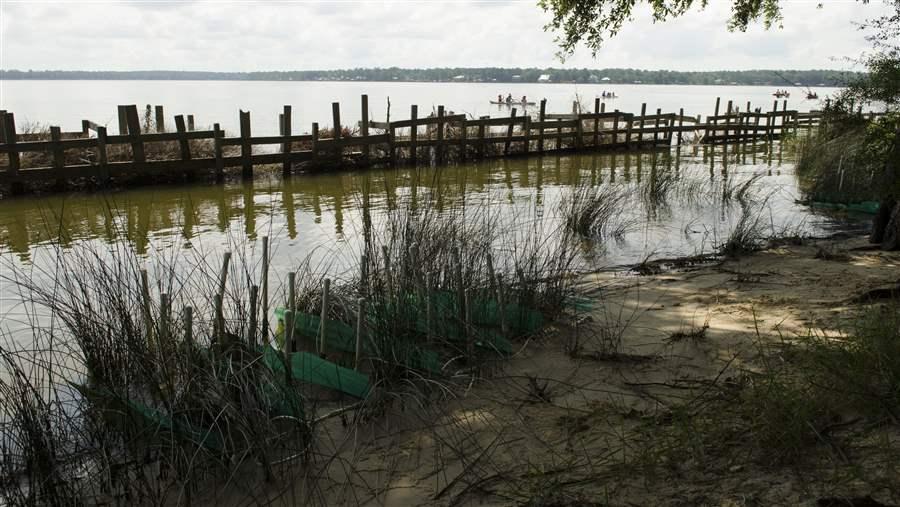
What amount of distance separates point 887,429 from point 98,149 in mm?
17024

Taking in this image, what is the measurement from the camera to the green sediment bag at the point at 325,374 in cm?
504

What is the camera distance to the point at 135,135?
57.9 ft

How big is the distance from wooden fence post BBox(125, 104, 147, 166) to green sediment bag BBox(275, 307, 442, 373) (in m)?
12.6

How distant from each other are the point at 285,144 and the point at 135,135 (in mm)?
4087

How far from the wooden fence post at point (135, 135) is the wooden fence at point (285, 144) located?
22 millimetres

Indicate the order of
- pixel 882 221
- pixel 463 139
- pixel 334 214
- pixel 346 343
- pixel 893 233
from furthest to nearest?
pixel 463 139
pixel 334 214
pixel 882 221
pixel 893 233
pixel 346 343

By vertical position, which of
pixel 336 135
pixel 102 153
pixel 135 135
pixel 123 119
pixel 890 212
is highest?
pixel 123 119

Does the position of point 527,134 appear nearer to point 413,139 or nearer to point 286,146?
point 413,139

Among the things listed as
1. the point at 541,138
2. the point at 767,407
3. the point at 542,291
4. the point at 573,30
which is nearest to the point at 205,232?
the point at 573,30

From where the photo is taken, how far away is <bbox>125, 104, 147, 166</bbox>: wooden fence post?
57.5ft

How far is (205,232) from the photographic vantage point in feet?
44.2

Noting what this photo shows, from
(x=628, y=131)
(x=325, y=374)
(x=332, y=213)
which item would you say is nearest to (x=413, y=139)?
(x=332, y=213)

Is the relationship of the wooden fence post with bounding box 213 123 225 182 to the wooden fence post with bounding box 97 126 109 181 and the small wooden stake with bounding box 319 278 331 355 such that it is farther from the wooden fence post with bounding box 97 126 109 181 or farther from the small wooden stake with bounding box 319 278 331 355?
the small wooden stake with bounding box 319 278 331 355

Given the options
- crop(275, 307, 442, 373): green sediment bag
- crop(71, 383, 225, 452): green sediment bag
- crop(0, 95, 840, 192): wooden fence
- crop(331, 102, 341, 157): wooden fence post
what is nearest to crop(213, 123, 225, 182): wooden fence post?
crop(0, 95, 840, 192): wooden fence
